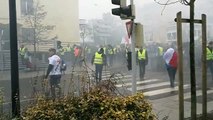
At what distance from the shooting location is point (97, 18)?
1517 inches

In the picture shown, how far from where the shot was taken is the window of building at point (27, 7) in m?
28.3

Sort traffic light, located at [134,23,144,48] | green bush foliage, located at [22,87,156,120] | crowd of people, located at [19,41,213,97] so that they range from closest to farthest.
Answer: green bush foliage, located at [22,87,156,120], traffic light, located at [134,23,144,48], crowd of people, located at [19,41,213,97]

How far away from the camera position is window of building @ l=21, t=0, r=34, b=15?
28.3m

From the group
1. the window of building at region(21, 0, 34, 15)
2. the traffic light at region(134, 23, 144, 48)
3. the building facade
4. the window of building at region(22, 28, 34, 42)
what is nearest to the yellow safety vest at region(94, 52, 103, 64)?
the traffic light at region(134, 23, 144, 48)

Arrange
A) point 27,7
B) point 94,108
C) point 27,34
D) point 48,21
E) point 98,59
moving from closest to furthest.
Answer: point 94,108 → point 98,59 → point 27,34 → point 27,7 → point 48,21

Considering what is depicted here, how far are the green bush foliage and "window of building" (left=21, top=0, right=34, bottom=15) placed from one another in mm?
23941

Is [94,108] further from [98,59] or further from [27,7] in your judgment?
[27,7]

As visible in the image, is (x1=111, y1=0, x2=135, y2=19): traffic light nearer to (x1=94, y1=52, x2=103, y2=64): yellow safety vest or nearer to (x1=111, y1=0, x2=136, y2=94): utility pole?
(x1=111, y1=0, x2=136, y2=94): utility pole

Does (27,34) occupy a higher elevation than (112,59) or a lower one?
higher

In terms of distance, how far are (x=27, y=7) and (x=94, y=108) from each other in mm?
26713

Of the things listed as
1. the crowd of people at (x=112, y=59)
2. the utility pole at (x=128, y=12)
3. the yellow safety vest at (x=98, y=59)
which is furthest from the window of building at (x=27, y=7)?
the utility pole at (x=128, y=12)

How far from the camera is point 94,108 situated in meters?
4.38

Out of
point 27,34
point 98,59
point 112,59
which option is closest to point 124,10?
point 98,59

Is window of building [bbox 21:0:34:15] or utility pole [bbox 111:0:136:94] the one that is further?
window of building [bbox 21:0:34:15]
